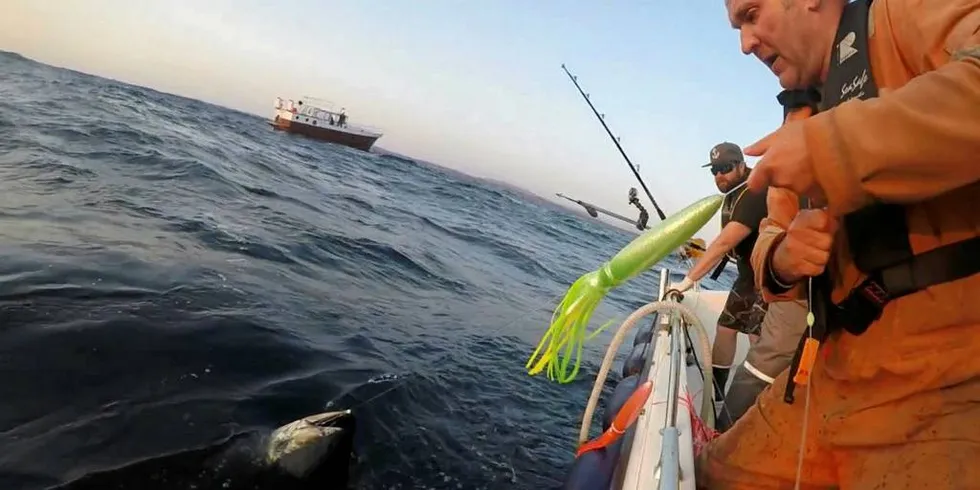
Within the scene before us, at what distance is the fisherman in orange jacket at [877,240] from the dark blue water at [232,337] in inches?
131

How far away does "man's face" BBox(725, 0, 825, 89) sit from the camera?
1.86 metres

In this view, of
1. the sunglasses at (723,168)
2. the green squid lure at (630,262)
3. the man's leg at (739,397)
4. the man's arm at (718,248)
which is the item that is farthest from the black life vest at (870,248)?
the sunglasses at (723,168)

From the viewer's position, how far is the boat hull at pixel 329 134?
5238 cm

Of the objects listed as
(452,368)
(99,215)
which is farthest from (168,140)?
(452,368)

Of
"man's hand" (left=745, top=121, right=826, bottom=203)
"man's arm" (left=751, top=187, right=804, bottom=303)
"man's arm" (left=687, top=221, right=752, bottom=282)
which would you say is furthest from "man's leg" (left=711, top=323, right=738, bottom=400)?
"man's hand" (left=745, top=121, right=826, bottom=203)

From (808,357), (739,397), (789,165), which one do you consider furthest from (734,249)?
(789,165)

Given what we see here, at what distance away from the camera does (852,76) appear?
169cm

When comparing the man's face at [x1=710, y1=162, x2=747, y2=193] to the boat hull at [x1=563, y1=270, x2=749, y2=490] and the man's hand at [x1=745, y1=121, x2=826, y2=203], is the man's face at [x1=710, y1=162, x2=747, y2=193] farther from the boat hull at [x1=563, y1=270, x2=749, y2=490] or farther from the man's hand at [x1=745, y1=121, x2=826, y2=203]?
the man's hand at [x1=745, y1=121, x2=826, y2=203]

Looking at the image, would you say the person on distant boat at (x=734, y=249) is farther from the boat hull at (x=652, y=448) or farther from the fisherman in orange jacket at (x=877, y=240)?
the fisherman in orange jacket at (x=877, y=240)

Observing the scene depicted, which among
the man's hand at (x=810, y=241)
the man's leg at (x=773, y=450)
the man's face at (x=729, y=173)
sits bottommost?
the man's leg at (x=773, y=450)

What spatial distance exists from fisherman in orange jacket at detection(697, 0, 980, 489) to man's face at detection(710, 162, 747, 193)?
2676mm

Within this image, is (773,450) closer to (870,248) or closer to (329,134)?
(870,248)

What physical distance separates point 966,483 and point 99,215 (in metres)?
10.3

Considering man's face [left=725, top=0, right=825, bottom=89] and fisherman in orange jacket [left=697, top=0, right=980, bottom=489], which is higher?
man's face [left=725, top=0, right=825, bottom=89]
